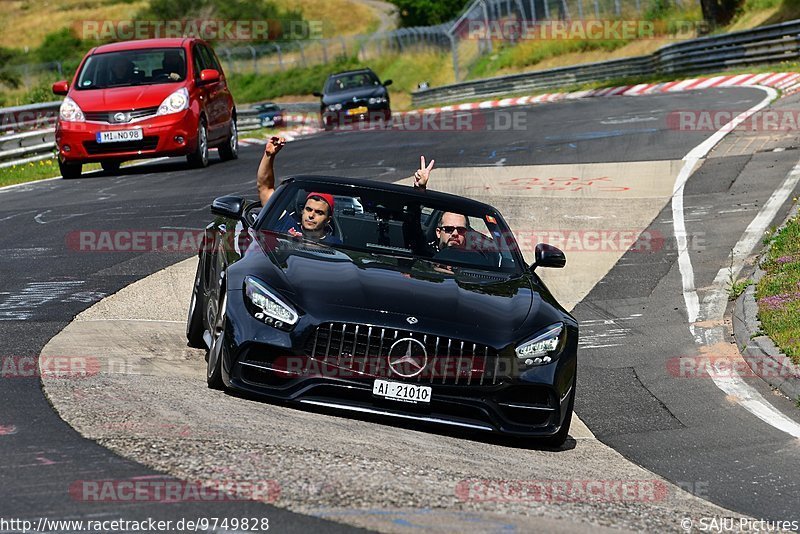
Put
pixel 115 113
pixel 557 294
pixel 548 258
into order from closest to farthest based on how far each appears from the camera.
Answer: pixel 548 258 → pixel 557 294 → pixel 115 113

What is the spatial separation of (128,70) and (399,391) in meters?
14.7

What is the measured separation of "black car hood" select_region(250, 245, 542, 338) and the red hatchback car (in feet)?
40.8

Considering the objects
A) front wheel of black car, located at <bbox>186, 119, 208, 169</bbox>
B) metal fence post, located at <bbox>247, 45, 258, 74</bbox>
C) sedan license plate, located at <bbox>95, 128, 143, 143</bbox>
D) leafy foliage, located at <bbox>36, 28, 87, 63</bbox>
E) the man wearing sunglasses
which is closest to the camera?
the man wearing sunglasses

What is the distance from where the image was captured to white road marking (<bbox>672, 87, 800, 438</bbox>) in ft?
28.6

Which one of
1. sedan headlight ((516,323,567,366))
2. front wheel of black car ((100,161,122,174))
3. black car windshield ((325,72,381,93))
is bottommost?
black car windshield ((325,72,381,93))

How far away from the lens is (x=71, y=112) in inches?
787

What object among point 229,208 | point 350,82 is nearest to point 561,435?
point 229,208

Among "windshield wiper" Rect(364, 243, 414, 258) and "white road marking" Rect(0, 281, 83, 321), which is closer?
"windshield wiper" Rect(364, 243, 414, 258)

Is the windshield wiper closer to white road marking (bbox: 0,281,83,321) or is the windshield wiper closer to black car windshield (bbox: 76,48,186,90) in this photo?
white road marking (bbox: 0,281,83,321)

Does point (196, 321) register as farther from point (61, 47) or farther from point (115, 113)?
point (61, 47)

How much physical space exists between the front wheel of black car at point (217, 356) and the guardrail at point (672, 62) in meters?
28.7

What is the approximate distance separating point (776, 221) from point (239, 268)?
936cm

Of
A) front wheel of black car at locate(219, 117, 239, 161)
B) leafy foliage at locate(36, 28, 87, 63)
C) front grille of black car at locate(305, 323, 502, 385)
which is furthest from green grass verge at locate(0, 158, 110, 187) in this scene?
leafy foliage at locate(36, 28, 87, 63)

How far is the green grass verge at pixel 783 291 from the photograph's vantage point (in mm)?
10211
